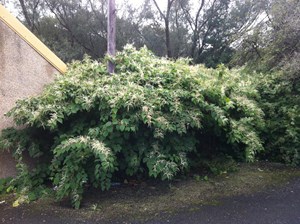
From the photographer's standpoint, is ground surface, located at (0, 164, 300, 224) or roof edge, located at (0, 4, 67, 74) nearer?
ground surface, located at (0, 164, 300, 224)

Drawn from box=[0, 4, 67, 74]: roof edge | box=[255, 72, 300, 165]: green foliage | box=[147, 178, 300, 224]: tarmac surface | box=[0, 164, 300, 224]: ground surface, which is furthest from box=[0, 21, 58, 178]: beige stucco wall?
box=[255, 72, 300, 165]: green foliage

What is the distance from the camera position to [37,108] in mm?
3283

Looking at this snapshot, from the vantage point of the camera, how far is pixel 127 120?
2.97 meters

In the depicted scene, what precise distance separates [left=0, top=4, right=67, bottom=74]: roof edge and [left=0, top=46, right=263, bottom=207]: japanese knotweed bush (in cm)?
41

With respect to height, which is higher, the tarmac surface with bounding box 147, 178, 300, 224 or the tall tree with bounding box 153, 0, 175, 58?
the tall tree with bounding box 153, 0, 175, 58

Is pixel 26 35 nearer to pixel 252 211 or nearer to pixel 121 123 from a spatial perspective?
pixel 121 123

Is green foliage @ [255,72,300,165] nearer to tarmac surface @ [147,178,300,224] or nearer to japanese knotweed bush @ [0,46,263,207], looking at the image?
japanese knotweed bush @ [0,46,263,207]

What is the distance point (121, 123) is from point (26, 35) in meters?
2.04

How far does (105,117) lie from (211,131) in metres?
1.67

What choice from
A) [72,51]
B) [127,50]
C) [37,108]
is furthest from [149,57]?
[72,51]

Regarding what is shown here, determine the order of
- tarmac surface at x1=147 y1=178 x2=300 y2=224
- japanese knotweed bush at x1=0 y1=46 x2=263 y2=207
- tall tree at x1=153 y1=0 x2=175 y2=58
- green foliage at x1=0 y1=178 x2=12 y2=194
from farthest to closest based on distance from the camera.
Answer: tall tree at x1=153 y1=0 x2=175 y2=58 → green foliage at x1=0 y1=178 x2=12 y2=194 → japanese knotweed bush at x1=0 y1=46 x2=263 y2=207 → tarmac surface at x1=147 y1=178 x2=300 y2=224

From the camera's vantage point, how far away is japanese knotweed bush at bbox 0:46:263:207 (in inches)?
117

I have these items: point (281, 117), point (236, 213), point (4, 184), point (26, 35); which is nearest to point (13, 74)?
point (26, 35)

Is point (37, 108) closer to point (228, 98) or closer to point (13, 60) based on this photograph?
point (13, 60)
